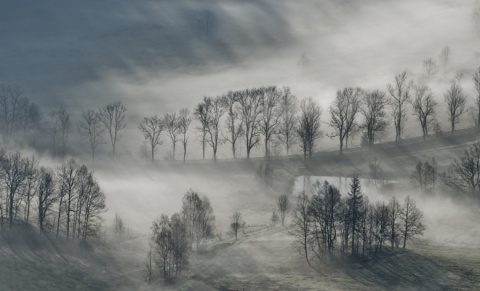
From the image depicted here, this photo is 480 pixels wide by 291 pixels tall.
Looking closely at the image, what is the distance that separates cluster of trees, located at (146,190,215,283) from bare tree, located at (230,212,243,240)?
12.2 feet

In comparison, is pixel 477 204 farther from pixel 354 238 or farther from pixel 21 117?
pixel 21 117

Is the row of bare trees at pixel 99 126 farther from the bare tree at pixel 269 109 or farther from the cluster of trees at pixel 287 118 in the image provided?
the bare tree at pixel 269 109

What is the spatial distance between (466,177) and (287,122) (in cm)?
5315

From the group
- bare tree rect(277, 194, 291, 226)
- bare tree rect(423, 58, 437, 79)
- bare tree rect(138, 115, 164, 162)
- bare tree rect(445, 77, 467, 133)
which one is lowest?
bare tree rect(277, 194, 291, 226)

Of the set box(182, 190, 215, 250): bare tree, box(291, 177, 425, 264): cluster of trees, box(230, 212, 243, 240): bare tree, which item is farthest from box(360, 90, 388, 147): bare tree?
box(182, 190, 215, 250): bare tree

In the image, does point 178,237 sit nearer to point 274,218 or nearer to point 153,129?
point 274,218

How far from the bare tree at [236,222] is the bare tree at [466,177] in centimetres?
4118

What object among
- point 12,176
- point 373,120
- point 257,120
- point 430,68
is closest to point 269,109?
point 257,120

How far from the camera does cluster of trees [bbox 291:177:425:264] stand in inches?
3314

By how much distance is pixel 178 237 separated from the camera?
81.9 meters

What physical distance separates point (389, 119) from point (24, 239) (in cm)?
11724

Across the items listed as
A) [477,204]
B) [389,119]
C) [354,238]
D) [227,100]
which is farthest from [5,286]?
[389,119]

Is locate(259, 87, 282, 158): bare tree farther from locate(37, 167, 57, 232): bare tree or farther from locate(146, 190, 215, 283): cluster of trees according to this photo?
locate(37, 167, 57, 232): bare tree

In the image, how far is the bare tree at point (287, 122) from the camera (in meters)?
146
